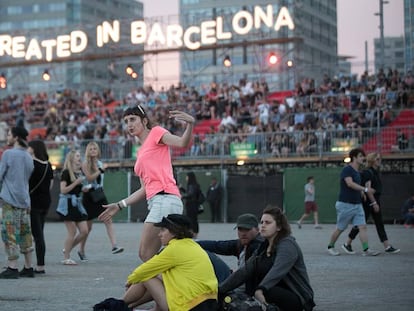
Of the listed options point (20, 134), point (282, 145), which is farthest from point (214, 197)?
point (20, 134)

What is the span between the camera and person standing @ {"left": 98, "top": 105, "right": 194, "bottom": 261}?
8688 millimetres

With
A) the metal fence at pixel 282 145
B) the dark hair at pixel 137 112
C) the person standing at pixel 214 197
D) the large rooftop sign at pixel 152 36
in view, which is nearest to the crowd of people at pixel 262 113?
the metal fence at pixel 282 145

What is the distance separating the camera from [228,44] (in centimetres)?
4131

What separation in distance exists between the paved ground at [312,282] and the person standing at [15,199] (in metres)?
0.43

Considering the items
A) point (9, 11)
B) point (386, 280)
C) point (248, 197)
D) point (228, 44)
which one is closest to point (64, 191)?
point (386, 280)

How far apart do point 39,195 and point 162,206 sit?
179 inches

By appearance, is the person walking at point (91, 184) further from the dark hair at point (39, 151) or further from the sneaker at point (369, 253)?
the sneaker at point (369, 253)

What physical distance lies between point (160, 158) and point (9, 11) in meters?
114

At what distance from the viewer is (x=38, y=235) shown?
41.8 feet

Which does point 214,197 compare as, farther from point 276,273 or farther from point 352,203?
point 276,273

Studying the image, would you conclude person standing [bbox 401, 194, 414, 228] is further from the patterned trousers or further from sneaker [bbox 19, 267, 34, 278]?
the patterned trousers

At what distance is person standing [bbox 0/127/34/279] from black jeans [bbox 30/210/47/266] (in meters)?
0.53

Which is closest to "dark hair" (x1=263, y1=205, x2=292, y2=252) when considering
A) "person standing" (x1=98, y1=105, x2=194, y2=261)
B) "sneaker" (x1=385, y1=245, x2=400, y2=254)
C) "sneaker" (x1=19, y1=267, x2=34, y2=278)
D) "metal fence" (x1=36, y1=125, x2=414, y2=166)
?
"person standing" (x1=98, y1=105, x2=194, y2=261)

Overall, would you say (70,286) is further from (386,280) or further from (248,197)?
(248,197)
